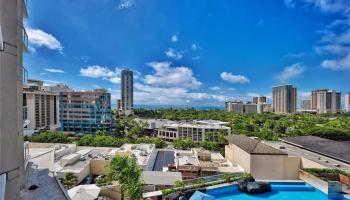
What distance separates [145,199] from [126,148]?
12.3 meters

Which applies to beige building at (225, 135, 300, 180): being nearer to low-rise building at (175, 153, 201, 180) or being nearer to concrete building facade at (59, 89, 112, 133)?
low-rise building at (175, 153, 201, 180)

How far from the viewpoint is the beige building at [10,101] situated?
2.88 metres

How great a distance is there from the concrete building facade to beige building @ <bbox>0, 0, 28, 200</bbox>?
38786 millimetres

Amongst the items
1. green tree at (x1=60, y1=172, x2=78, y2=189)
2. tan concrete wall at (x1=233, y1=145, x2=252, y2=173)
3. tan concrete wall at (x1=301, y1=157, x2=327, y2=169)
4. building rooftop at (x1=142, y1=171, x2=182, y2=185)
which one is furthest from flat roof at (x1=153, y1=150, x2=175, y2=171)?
tan concrete wall at (x1=301, y1=157, x2=327, y2=169)

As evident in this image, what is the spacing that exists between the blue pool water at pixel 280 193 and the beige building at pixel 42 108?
34.8 metres

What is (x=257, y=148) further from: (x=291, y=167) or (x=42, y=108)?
(x=42, y=108)

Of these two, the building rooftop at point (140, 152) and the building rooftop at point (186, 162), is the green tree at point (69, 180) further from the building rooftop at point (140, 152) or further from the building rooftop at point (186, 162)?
the building rooftop at point (186, 162)

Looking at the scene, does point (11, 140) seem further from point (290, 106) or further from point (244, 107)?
point (244, 107)

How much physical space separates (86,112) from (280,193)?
3667 centimetres

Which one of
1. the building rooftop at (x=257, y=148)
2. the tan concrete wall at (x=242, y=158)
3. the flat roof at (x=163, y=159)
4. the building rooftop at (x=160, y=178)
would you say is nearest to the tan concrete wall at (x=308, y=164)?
the building rooftop at (x=257, y=148)

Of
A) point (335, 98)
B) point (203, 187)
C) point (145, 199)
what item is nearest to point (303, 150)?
point (203, 187)

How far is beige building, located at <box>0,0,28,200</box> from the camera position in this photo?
2877 mm

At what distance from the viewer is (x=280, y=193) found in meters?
10.7

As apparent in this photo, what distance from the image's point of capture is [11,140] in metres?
3.09
